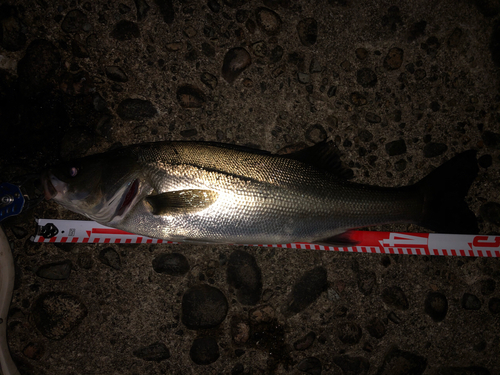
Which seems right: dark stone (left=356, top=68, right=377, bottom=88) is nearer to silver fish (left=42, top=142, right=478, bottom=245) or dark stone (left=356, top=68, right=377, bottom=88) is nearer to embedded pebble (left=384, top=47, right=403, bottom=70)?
embedded pebble (left=384, top=47, right=403, bottom=70)

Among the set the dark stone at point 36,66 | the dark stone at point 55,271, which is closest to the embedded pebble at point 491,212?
the dark stone at point 55,271

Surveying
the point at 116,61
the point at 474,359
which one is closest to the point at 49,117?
the point at 116,61

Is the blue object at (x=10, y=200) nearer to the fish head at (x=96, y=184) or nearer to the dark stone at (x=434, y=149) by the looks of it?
the fish head at (x=96, y=184)

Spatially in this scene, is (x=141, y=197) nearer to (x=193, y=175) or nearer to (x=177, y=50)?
(x=193, y=175)

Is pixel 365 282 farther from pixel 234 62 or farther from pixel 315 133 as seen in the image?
pixel 234 62

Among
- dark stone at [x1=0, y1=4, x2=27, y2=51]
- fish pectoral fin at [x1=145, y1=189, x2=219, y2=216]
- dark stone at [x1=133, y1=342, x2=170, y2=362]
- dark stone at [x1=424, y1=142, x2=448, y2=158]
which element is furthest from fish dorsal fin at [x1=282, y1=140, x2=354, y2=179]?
dark stone at [x1=0, y1=4, x2=27, y2=51]

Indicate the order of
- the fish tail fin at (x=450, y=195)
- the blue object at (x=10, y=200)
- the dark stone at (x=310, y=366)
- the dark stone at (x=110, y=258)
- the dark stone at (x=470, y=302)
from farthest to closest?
1. the dark stone at (x=470, y=302)
2. the dark stone at (x=310, y=366)
3. the dark stone at (x=110, y=258)
4. the fish tail fin at (x=450, y=195)
5. the blue object at (x=10, y=200)

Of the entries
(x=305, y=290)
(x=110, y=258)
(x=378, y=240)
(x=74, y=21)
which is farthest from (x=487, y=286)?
(x=74, y=21)
